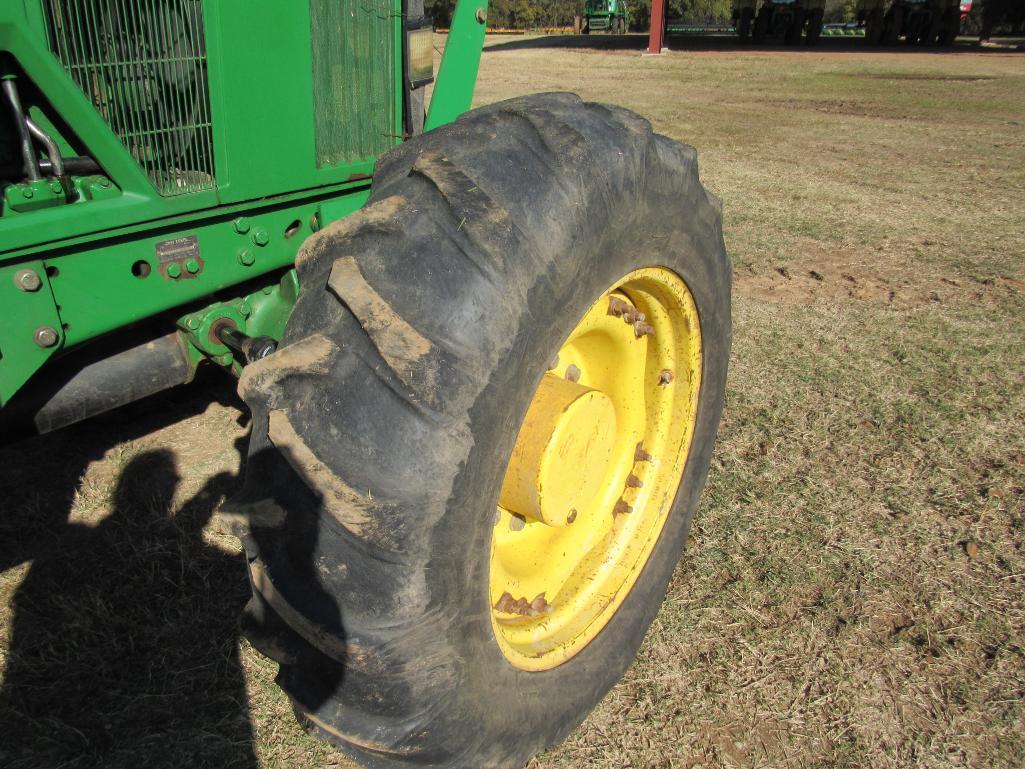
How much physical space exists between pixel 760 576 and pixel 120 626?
1.80 m

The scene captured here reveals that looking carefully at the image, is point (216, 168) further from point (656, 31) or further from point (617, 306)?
point (656, 31)

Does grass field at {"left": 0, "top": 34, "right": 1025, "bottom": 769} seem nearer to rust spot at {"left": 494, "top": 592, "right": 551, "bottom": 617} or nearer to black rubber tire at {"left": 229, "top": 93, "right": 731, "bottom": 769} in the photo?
rust spot at {"left": 494, "top": 592, "right": 551, "bottom": 617}

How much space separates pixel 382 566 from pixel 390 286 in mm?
418


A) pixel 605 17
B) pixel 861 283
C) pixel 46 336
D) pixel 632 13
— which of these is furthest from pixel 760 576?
pixel 632 13

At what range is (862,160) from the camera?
317 inches

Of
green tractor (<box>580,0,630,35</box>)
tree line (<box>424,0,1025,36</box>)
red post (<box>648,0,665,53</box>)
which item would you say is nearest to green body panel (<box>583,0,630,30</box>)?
green tractor (<box>580,0,630,35</box>)

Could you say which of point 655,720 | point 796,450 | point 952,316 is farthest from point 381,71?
point 952,316

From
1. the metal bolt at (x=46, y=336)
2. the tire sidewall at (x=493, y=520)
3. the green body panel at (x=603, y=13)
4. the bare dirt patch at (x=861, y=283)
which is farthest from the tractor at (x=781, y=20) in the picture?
the metal bolt at (x=46, y=336)

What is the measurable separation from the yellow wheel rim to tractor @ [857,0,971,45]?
32312 millimetres

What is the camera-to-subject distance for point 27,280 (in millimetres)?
1357

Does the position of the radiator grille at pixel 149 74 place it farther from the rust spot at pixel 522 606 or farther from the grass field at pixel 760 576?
the grass field at pixel 760 576

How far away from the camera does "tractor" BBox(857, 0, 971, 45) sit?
28.1 meters

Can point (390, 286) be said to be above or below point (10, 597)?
above

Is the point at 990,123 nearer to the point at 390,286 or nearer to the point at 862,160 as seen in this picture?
the point at 862,160
